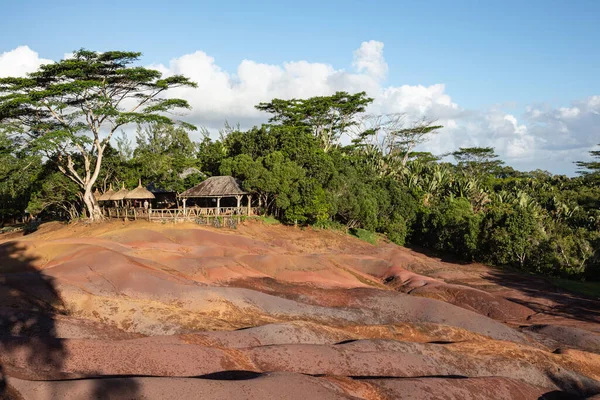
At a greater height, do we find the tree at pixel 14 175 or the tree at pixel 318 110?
the tree at pixel 318 110

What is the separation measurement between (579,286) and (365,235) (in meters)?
18.7

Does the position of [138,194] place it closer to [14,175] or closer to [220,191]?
[220,191]

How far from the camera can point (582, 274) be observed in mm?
36938

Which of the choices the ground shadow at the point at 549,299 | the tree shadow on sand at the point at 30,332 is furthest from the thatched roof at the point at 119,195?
the ground shadow at the point at 549,299

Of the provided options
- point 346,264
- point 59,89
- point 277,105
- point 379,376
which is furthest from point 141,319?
point 277,105

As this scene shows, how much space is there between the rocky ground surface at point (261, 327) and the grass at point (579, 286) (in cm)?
139

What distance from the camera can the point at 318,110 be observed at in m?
62.2

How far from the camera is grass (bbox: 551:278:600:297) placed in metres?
32.1

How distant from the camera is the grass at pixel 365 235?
46.4 metres

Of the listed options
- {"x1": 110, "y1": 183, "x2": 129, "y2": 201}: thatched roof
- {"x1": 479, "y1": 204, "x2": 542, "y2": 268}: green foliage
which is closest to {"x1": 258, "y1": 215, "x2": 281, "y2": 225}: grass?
{"x1": 110, "y1": 183, "x2": 129, "y2": 201}: thatched roof

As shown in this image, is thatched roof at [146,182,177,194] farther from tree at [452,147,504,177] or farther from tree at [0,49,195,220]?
tree at [452,147,504,177]

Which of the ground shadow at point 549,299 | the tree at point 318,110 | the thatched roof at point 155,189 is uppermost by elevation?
the tree at point 318,110

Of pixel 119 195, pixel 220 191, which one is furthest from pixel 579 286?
pixel 119 195

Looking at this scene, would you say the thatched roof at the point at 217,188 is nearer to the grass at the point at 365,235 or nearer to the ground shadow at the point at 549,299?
the grass at the point at 365,235
